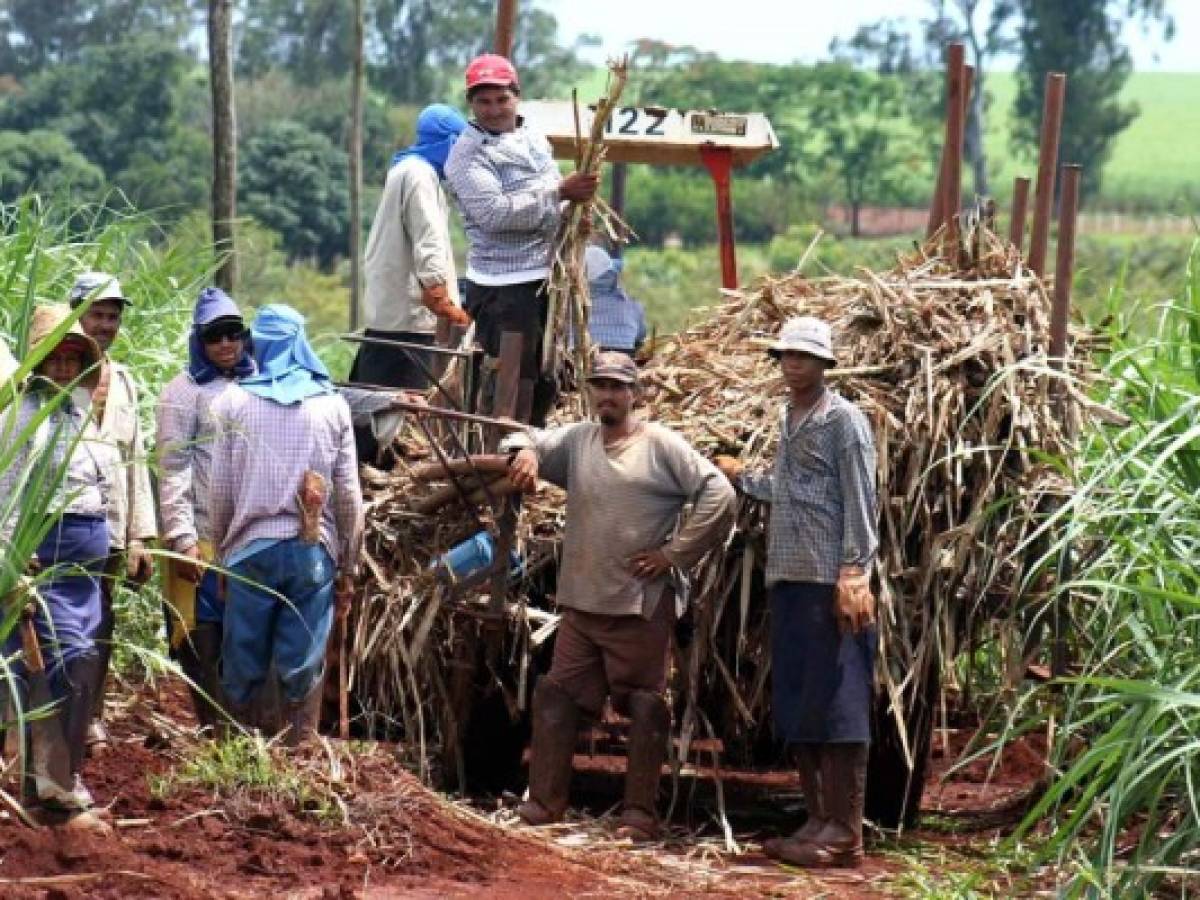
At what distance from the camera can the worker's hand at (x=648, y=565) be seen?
8.71 meters

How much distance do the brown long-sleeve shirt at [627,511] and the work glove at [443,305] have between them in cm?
122

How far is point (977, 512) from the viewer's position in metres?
8.98

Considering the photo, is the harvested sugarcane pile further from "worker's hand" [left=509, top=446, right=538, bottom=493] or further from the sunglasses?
the sunglasses

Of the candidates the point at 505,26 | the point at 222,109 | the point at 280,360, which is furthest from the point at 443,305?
the point at 222,109

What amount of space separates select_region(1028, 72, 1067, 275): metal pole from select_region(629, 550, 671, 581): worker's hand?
2.09m

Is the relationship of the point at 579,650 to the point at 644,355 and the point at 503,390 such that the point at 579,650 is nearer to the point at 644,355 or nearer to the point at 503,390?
the point at 503,390

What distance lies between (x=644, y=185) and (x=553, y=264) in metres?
45.4

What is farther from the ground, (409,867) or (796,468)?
(796,468)

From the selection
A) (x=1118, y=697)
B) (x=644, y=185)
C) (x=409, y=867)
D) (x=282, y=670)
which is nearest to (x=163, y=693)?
(x=282, y=670)

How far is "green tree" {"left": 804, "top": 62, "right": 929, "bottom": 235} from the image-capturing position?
57531mm

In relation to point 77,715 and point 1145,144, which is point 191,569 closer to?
point 77,715

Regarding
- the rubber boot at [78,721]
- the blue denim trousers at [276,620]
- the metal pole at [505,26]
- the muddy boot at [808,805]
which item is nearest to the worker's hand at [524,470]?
the blue denim trousers at [276,620]

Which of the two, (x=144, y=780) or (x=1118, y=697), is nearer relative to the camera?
(x=1118, y=697)

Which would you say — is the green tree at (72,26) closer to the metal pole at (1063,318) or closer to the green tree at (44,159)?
the green tree at (44,159)
